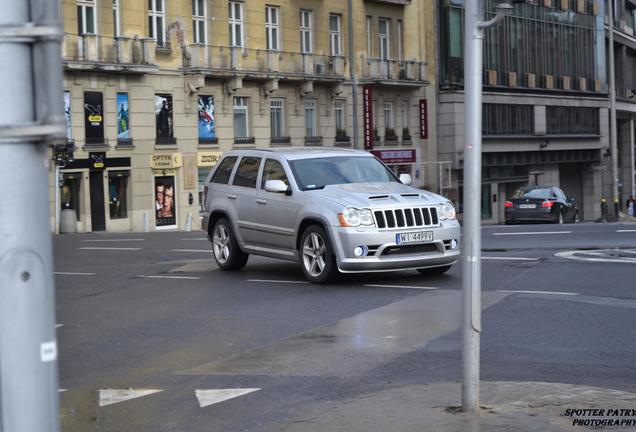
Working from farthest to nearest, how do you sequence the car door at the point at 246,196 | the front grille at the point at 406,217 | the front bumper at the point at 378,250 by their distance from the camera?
the car door at the point at 246,196 < the front grille at the point at 406,217 < the front bumper at the point at 378,250

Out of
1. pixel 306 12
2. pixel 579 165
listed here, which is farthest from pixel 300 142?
pixel 579 165

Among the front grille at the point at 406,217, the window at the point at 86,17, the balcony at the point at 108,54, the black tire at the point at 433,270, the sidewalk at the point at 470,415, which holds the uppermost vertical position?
the window at the point at 86,17

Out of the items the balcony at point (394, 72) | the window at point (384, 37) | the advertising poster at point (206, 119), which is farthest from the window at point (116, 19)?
the window at point (384, 37)

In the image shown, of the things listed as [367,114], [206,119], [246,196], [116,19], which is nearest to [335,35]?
[367,114]

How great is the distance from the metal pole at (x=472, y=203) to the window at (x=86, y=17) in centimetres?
3776

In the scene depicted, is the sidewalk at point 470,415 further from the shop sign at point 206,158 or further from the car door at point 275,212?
the shop sign at point 206,158

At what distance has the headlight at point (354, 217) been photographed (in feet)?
47.6

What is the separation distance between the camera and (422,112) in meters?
60.8

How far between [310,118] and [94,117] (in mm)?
13059

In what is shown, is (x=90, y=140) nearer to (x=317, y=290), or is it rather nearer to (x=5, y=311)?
(x=317, y=290)

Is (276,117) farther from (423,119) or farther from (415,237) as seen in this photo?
(415,237)

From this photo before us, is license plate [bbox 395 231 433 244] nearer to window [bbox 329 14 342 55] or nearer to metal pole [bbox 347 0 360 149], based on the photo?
metal pole [bbox 347 0 360 149]

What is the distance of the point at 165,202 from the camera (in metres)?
46.9

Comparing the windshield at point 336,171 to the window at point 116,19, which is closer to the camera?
the windshield at point 336,171
